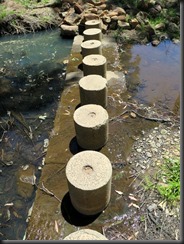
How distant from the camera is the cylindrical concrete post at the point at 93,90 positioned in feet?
17.1

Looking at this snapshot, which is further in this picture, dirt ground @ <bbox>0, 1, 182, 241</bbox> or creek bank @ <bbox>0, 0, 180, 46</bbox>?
creek bank @ <bbox>0, 0, 180, 46</bbox>

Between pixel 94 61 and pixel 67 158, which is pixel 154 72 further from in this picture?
pixel 67 158

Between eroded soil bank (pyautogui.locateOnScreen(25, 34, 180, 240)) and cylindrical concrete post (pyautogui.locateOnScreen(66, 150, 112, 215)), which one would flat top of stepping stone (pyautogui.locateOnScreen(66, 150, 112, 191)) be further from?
eroded soil bank (pyautogui.locateOnScreen(25, 34, 180, 240))

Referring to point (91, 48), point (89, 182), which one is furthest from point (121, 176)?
point (91, 48)

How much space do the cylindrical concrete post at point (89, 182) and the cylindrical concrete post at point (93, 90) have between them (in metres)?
1.71

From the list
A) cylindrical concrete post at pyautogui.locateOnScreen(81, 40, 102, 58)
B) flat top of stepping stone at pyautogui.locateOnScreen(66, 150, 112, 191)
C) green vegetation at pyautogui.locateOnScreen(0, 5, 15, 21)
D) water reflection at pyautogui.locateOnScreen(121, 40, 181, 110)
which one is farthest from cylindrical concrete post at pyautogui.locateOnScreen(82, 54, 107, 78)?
green vegetation at pyautogui.locateOnScreen(0, 5, 15, 21)

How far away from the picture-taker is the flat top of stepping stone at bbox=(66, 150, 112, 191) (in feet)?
11.2

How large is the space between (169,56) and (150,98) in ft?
9.46

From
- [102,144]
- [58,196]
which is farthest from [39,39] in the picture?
[58,196]

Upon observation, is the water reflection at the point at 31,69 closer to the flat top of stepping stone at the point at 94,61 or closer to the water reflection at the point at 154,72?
the flat top of stepping stone at the point at 94,61

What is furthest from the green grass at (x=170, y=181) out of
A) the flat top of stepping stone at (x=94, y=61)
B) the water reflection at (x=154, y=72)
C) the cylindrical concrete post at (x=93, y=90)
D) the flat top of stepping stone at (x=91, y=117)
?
the flat top of stepping stone at (x=94, y=61)

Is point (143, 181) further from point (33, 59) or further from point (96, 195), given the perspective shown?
point (33, 59)

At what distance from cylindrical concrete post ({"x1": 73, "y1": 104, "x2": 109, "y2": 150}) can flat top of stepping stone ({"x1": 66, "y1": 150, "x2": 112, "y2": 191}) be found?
67cm

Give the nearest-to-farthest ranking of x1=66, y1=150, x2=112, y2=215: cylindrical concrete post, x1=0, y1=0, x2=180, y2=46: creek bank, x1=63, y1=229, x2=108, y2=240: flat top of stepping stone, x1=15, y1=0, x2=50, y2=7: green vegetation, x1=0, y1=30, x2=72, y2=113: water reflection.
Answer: x1=63, y1=229, x2=108, y2=240: flat top of stepping stone → x1=66, y1=150, x2=112, y2=215: cylindrical concrete post → x1=0, y1=30, x2=72, y2=113: water reflection → x1=0, y1=0, x2=180, y2=46: creek bank → x1=15, y1=0, x2=50, y2=7: green vegetation
